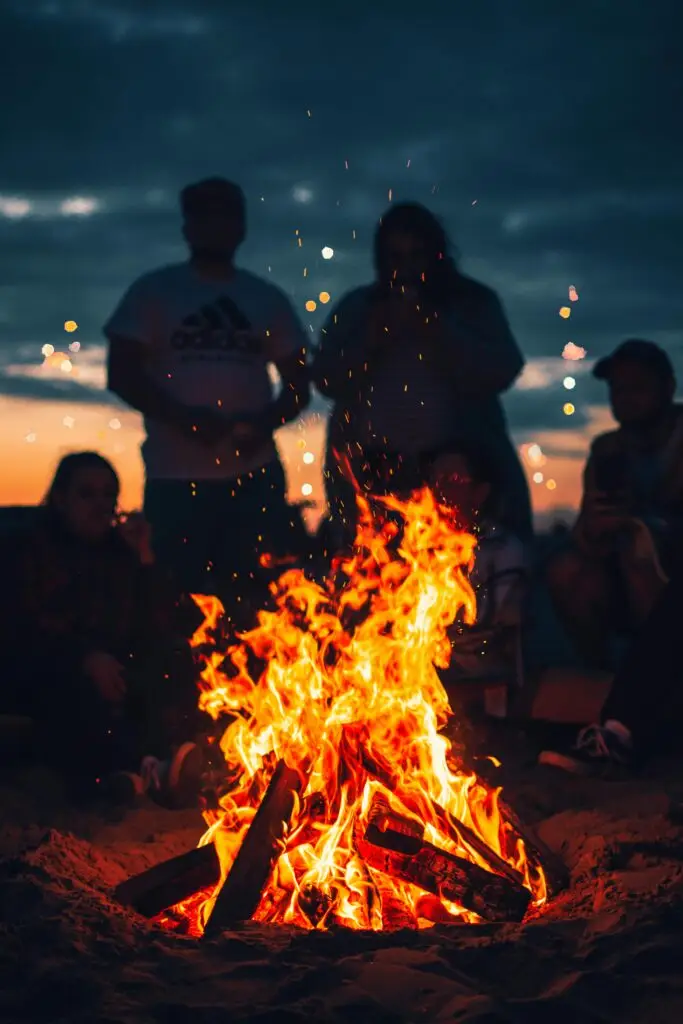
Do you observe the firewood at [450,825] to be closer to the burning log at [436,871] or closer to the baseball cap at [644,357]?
the burning log at [436,871]

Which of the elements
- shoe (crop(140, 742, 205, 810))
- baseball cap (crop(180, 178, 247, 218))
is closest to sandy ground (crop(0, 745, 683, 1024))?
shoe (crop(140, 742, 205, 810))

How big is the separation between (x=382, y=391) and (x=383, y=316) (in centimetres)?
39

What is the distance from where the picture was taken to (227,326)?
20.1 feet

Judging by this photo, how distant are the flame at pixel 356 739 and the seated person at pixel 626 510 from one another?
127 centimetres

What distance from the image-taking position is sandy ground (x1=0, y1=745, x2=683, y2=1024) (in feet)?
9.82

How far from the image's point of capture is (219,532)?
20.0 feet

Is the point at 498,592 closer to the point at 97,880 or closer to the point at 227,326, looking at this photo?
the point at 227,326

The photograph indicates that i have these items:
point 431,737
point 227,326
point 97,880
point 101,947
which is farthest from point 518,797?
point 227,326

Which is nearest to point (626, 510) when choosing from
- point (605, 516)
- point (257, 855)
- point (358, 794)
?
point (605, 516)

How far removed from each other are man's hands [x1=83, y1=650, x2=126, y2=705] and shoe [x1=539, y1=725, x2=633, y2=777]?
82.6 inches

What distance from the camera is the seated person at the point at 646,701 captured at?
5.39 meters

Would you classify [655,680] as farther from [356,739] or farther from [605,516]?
[356,739]

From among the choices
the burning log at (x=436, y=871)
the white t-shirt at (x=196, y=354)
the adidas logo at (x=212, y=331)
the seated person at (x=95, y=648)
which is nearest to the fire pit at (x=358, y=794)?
the burning log at (x=436, y=871)

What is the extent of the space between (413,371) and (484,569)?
1.09m
